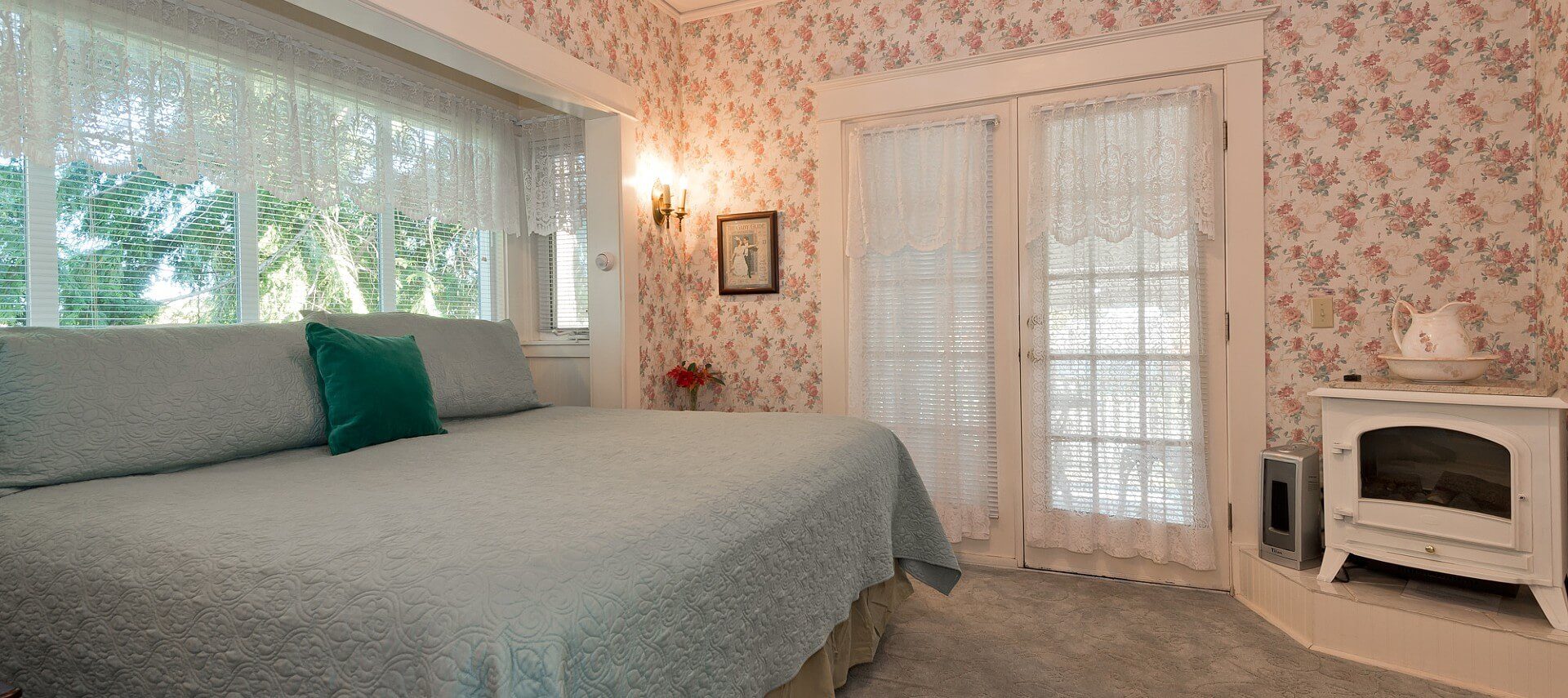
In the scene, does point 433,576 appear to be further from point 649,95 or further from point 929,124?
point 649,95

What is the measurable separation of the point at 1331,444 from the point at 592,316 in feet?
9.28

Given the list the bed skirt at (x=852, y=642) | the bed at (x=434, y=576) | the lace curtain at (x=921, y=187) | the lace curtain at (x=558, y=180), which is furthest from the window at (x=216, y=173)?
the bed skirt at (x=852, y=642)

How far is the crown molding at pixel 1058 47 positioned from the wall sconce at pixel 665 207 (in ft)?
2.77

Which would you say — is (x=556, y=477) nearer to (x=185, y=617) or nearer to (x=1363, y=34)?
(x=185, y=617)

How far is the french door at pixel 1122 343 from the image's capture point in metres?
2.79

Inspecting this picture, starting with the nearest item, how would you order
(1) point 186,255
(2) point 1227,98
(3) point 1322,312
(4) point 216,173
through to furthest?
(4) point 216,173
(1) point 186,255
(3) point 1322,312
(2) point 1227,98

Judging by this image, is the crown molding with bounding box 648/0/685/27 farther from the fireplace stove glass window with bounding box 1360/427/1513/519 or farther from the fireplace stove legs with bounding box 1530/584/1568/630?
the fireplace stove legs with bounding box 1530/584/1568/630

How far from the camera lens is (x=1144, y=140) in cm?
283

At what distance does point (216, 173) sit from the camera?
7.94 ft

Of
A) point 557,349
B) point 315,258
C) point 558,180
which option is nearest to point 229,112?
point 315,258

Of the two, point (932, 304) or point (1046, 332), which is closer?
→ point (1046, 332)

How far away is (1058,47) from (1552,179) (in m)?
1.58

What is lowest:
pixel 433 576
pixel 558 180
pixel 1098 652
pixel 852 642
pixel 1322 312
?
pixel 1098 652

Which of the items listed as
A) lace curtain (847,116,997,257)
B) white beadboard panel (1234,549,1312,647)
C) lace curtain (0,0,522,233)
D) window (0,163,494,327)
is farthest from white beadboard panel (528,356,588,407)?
white beadboard panel (1234,549,1312,647)
